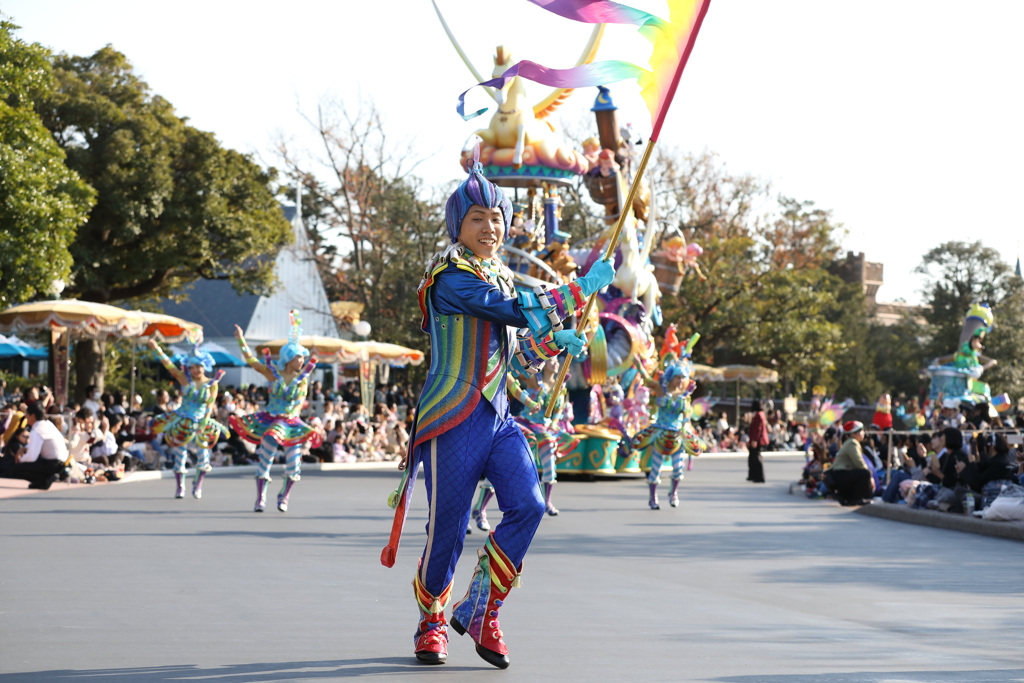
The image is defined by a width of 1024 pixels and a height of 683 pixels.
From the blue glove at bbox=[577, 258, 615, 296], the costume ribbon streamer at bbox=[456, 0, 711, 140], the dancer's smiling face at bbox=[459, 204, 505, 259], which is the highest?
the costume ribbon streamer at bbox=[456, 0, 711, 140]

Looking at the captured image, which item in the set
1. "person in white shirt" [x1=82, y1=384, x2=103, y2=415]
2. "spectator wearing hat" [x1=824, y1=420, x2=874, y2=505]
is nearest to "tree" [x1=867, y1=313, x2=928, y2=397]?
"spectator wearing hat" [x1=824, y1=420, x2=874, y2=505]

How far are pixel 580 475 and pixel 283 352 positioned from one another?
927cm

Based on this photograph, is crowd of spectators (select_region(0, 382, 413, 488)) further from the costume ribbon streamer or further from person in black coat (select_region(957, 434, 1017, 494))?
person in black coat (select_region(957, 434, 1017, 494))

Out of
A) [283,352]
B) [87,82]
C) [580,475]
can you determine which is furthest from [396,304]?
[283,352]

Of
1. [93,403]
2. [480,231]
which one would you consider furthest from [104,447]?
[480,231]

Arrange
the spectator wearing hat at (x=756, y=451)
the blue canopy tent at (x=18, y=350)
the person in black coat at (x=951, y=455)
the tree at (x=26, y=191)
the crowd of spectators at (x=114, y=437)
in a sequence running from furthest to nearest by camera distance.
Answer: the blue canopy tent at (x=18, y=350)
the spectator wearing hat at (x=756, y=451)
the tree at (x=26, y=191)
the crowd of spectators at (x=114, y=437)
the person in black coat at (x=951, y=455)

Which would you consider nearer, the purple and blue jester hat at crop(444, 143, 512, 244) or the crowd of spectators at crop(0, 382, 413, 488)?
the purple and blue jester hat at crop(444, 143, 512, 244)

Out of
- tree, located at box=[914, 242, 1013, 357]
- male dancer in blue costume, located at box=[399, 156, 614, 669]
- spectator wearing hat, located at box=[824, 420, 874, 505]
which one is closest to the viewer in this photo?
male dancer in blue costume, located at box=[399, 156, 614, 669]

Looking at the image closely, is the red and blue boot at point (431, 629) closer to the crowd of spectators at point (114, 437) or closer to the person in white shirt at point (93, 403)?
the crowd of spectators at point (114, 437)

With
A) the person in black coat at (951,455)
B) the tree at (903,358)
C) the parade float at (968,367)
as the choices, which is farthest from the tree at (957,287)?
the person in black coat at (951,455)

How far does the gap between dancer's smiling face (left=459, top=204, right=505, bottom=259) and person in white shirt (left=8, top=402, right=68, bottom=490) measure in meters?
11.5

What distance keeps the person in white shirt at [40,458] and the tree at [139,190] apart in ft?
37.9

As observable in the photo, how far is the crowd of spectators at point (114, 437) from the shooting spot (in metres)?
15.6

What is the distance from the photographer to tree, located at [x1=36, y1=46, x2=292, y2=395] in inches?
1071
